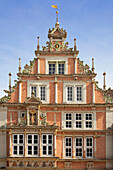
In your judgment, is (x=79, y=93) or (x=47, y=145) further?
(x=79, y=93)

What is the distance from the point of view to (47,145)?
100 feet

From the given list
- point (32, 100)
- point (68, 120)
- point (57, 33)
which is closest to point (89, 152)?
point (68, 120)

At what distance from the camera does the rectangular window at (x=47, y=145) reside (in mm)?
30547

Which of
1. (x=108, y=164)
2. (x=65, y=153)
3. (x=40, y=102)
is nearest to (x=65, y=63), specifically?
(x=40, y=102)

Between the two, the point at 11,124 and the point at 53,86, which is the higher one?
the point at 53,86

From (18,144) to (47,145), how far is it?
2.99m

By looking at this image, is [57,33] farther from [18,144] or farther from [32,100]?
[18,144]

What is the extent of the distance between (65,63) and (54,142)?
8678 mm

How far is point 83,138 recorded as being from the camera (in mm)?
31719

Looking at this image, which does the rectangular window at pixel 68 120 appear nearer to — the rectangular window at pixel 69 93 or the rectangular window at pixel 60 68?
the rectangular window at pixel 69 93

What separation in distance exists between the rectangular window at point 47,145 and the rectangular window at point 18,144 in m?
2.17

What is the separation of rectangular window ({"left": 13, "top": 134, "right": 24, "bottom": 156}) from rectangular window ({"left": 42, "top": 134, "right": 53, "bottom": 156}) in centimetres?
217

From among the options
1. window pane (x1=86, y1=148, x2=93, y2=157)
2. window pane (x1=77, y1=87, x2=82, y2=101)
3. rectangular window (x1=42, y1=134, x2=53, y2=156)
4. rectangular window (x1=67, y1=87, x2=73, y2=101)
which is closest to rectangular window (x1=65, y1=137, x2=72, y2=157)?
window pane (x1=86, y1=148, x2=93, y2=157)

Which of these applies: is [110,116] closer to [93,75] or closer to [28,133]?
[93,75]
